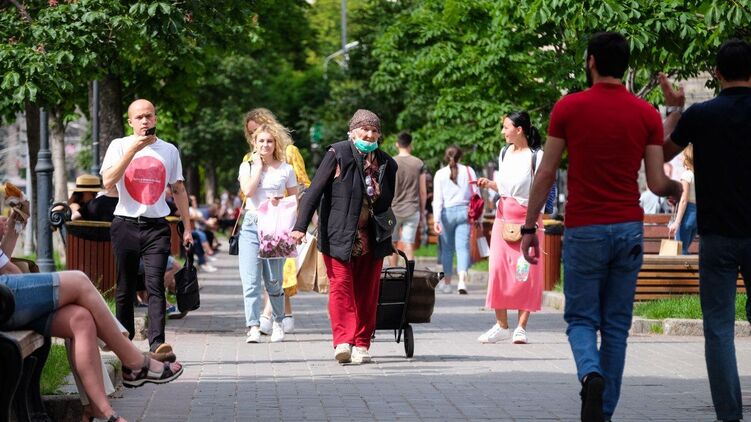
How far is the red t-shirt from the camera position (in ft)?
23.2

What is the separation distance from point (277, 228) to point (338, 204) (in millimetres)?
1832

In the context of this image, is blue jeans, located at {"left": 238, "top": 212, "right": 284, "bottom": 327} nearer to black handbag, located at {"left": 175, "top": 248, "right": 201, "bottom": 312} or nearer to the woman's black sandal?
black handbag, located at {"left": 175, "top": 248, "right": 201, "bottom": 312}

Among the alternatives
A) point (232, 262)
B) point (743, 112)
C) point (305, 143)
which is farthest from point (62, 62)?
point (305, 143)

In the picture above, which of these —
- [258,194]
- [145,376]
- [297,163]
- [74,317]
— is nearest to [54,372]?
[145,376]

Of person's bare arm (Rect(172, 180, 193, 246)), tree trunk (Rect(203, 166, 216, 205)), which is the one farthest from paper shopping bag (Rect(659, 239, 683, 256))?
tree trunk (Rect(203, 166, 216, 205))

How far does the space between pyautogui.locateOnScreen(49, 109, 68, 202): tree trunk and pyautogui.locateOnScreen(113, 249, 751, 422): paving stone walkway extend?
13880 millimetres

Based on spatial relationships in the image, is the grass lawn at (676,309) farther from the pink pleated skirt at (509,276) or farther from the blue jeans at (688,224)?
the blue jeans at (688,224)

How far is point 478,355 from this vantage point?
1183 centimetres

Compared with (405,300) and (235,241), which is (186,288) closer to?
(405,300)

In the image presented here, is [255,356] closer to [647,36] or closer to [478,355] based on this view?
[478,355]

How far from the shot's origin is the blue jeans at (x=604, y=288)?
7.09 metres

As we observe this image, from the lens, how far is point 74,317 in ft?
22.7

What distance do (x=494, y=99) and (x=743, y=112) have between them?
875 inches

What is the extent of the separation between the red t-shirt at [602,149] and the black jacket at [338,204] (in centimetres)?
395
